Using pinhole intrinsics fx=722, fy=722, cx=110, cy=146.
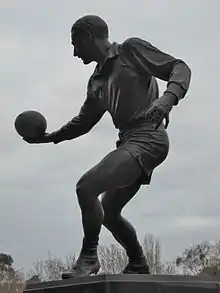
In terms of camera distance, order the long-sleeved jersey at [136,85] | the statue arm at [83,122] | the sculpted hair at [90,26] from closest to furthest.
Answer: the long-sleeved jersey at [136,85]
the sculpted hair at [90,26]
the statue arm at [83,122]

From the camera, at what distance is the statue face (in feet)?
19.6

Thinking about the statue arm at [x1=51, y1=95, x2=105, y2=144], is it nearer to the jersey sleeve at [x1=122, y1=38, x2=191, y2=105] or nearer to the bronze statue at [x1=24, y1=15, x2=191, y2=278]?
the bronze statue at [x1=24, y1=15, x2=191, y2=278]

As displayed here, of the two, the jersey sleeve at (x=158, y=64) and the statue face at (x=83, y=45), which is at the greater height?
the statue face at (x=83, y=45)

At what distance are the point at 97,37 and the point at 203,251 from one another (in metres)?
34.3

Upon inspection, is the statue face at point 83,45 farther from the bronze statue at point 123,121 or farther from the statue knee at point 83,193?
the statue knee at point 83,193

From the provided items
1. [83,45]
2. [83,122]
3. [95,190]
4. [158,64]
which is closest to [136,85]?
[158,64]

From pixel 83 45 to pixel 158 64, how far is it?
0.67 meters

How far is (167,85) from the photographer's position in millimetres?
5629

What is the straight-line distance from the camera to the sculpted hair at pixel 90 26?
5.95m

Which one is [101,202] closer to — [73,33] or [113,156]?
[113,156]

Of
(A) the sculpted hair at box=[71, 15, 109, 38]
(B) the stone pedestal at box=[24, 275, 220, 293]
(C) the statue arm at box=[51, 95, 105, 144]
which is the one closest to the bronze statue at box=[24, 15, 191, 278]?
(A) the sculpted hair at box=[71, 15, 109, 38]

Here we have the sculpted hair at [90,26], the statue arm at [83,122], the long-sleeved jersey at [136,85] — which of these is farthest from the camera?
the statue arm at [83,122]

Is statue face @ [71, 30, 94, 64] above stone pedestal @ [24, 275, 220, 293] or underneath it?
above

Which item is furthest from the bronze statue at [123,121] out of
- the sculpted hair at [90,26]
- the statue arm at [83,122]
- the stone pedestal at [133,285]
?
the stone pedestal at [133,285]
